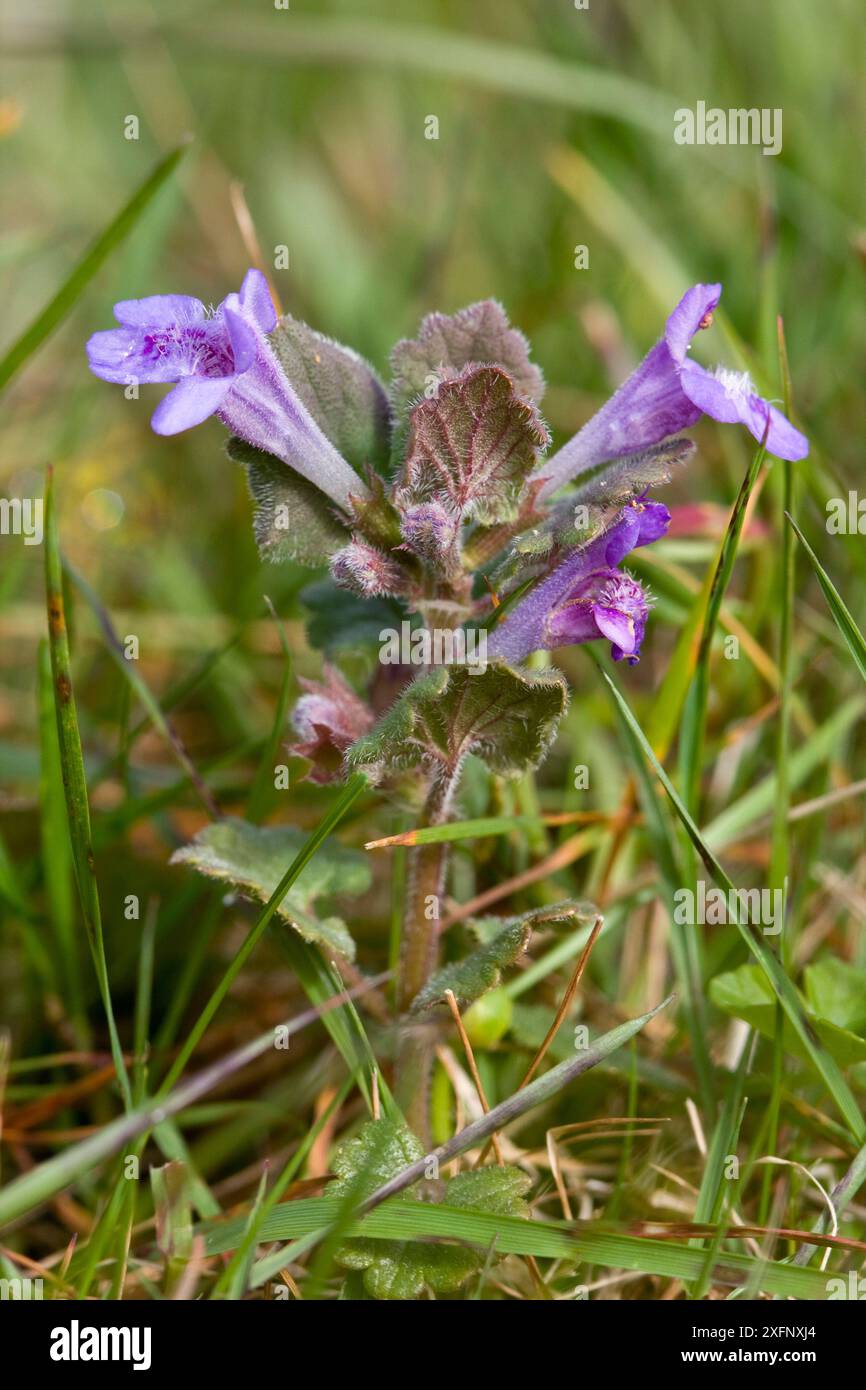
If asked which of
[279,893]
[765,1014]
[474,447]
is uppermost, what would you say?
[474,447]

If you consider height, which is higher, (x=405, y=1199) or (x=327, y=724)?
(x=327, y=724)

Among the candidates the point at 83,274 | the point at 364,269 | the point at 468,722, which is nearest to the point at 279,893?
the point at 468,722

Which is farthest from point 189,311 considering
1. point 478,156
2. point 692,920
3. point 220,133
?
point 220,133

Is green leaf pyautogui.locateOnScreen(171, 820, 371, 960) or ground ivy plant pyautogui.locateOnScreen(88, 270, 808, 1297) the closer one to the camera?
ground ivy plant pyautogui.locateOnScreen(88, 270, 808, 1297)

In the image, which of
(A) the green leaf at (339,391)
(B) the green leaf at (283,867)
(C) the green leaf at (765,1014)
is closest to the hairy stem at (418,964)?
(B) the green leaf at (283,867)

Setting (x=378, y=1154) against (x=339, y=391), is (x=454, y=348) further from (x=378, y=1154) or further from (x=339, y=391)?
(x=378, y=1154)

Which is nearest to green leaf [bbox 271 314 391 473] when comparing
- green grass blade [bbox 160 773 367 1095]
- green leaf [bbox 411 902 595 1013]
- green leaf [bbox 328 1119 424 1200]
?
green grass blade [bbox 160 773 367 1095]

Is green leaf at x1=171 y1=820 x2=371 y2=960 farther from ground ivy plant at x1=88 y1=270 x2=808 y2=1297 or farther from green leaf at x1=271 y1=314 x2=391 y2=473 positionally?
green leaf at x1=271 y1=314 x2=391 y2=473
